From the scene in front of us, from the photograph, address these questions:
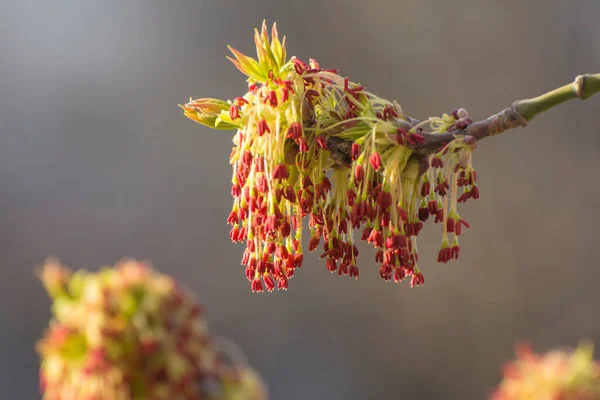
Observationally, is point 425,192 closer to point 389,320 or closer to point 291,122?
point 291,122

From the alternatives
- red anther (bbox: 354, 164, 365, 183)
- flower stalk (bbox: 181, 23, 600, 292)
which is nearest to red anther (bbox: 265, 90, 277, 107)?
flower stalk (bbox: 181, 23, 600, 292)

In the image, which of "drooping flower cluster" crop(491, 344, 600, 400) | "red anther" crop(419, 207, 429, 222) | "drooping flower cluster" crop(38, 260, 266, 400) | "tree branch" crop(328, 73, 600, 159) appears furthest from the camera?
"red anther" crop(419, 207, 429, 222)

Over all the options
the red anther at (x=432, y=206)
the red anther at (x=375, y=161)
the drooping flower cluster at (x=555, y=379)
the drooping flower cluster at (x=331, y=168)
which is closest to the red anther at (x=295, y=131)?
the drooping flower cluster at (x=331, y=168)

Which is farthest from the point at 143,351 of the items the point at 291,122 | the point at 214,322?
the point at 214,322

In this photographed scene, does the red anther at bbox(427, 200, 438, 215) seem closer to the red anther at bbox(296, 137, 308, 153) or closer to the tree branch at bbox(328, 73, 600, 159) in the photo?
the tree branch at bbox(328, 73, 600, 159)

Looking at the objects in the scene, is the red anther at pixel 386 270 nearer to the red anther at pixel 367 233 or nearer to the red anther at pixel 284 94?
the red anther at pixel 367 233
